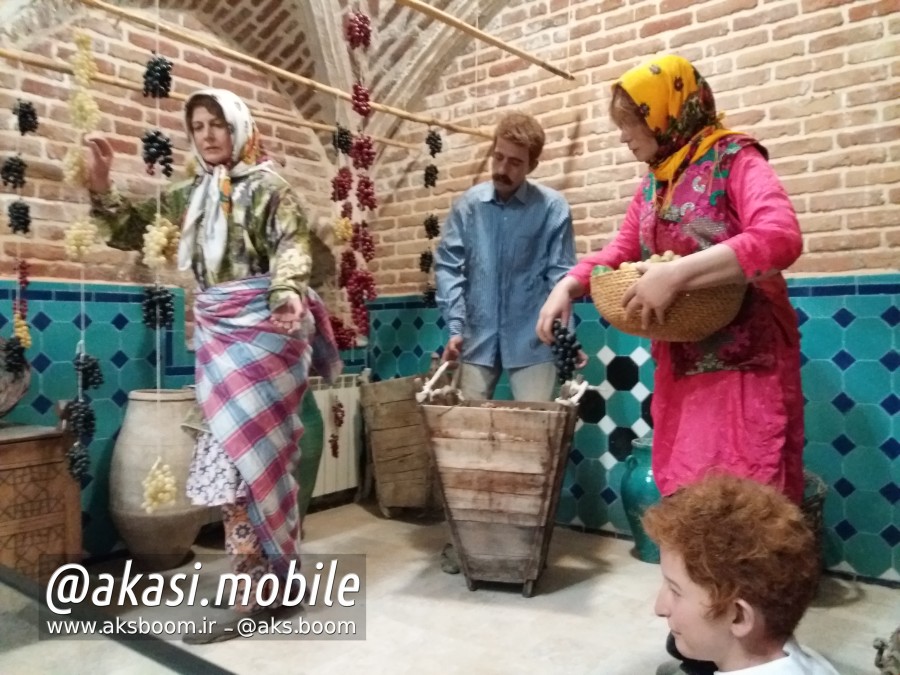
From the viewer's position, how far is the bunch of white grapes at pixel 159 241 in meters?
2.00

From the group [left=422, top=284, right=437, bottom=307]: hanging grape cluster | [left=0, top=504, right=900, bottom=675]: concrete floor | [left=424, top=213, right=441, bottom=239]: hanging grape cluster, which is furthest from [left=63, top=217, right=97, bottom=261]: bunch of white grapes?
[left=422, top=284, right=437, bottom=307]: hanging grape cluster

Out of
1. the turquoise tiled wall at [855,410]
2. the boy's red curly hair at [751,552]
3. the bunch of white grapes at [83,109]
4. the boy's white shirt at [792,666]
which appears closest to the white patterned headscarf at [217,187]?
the bunch of white grapes at [83,109]

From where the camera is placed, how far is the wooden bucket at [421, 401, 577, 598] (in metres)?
2.20

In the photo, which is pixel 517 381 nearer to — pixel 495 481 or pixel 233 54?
pixel 495 481

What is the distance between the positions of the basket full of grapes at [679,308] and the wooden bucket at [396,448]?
1892 millimetres

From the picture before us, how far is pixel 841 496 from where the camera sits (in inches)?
97.8

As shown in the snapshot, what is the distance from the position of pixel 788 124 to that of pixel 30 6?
2764 mm

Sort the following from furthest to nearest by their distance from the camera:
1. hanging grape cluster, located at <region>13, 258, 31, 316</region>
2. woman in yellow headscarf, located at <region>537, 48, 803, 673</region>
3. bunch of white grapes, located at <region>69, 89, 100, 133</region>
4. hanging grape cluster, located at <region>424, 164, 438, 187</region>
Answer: hanging grape cluster, located at <region>424, 164, 438, 187</region> < hanging grape cluster, located at <region>13, 258, 31, 316</region> < bunch of white grapes, located at <region>69, 89, 100, 133</region> < woman in yellow headscarf, located at <region>537, 48, 803, 673</region>

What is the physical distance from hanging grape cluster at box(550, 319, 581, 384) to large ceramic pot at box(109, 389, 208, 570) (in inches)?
52.9

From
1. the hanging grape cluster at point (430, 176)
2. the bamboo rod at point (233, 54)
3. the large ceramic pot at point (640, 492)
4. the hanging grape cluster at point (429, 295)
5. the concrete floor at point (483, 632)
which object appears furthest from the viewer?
the hanging grape cluster at point (429, 295)

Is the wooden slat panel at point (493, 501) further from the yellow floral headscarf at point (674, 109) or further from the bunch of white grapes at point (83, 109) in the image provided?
the bunch of white grapes at point (83, 109)

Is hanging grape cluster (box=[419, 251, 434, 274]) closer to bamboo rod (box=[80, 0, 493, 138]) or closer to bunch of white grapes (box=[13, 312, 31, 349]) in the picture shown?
bamboo rod (box=[80, 0, 493, 138])

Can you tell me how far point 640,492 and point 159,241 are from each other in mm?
1830

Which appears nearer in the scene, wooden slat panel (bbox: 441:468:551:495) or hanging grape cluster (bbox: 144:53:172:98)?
hanging grape cluster (bbox: 144:53:172:98)
